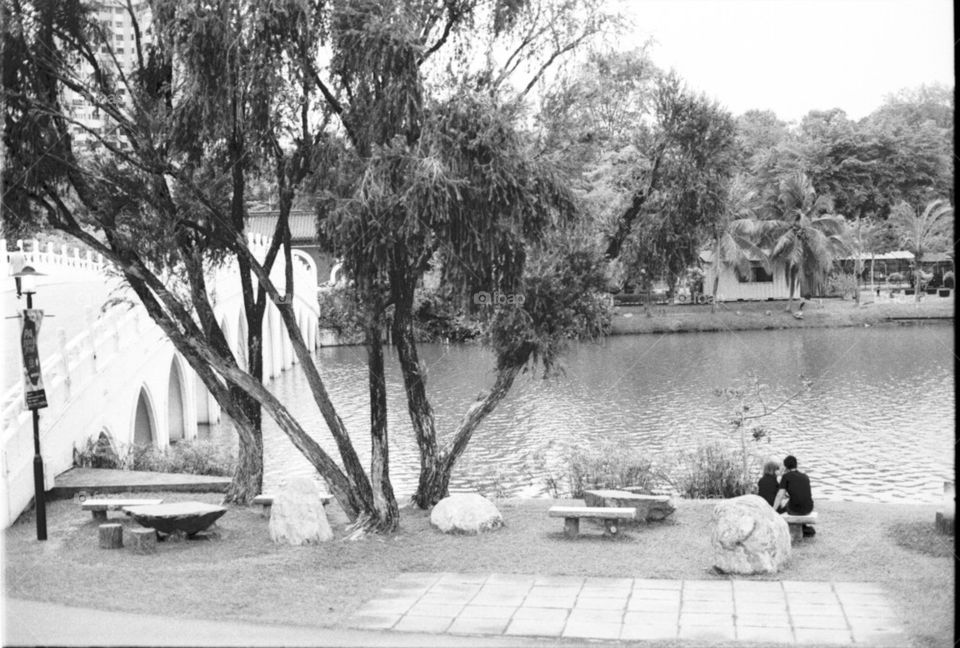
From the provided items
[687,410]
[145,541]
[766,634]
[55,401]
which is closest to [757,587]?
[766,634]

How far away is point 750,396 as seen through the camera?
2975 cm

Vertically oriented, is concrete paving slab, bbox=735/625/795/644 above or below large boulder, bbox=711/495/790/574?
below

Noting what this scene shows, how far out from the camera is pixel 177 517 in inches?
501

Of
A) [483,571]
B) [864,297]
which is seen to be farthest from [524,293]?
[864,297]

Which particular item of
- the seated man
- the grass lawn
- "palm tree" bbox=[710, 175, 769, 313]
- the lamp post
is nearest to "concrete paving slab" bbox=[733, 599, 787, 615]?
the grass lawn

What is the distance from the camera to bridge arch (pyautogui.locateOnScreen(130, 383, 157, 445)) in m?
25.4

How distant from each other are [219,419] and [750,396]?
16.3 metres

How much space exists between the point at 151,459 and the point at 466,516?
9.01 meters

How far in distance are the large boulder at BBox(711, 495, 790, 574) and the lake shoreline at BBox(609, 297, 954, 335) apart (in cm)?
4254

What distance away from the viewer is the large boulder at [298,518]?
42.3 feet

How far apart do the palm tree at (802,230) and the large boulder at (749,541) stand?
4645 cm

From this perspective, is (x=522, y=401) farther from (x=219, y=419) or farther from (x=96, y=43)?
(x=96, y=43)

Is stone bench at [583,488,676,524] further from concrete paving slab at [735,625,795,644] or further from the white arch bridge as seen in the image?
the white arch bridge

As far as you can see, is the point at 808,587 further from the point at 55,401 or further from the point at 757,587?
the point at 55,401
